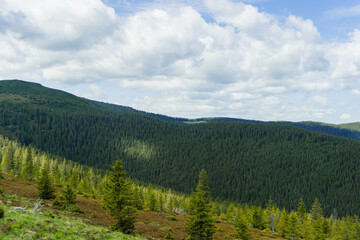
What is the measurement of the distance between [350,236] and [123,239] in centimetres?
8295

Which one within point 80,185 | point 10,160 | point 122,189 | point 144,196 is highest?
point 122,189

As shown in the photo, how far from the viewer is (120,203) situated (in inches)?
1350

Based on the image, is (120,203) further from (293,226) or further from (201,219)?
(293,226)

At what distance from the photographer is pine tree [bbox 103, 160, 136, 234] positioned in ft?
108

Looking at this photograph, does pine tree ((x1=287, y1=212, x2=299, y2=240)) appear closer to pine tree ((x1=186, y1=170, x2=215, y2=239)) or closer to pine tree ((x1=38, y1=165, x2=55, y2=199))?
pine tree ((x1=186, y1=170, x2=215, y2=239))

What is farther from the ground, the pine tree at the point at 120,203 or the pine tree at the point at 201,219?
the pine tree at the point at 120,203

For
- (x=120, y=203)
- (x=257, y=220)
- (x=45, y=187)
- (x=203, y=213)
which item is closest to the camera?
(x=120, y=203)

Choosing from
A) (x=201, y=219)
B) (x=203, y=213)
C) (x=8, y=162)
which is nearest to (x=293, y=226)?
(x=203, y=213)

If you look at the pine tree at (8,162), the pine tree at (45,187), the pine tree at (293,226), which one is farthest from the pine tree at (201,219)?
the pine tree at (8,162)

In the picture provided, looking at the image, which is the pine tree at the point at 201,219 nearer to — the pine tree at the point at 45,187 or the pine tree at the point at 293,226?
the pine tree at the point at 45,187

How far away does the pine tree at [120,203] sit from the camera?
32.8m

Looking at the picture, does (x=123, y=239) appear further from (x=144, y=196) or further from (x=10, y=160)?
(x=144, y=196)

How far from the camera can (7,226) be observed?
1659 cm

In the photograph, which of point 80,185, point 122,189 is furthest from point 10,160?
point 122,189
